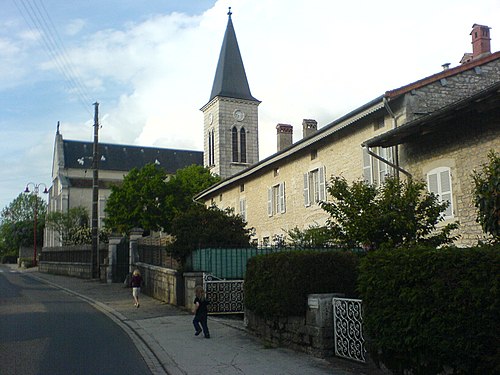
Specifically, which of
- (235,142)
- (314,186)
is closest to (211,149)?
(235,142)

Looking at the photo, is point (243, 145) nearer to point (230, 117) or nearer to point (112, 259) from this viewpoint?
point (230, 117)

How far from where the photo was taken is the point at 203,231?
57.2 ft

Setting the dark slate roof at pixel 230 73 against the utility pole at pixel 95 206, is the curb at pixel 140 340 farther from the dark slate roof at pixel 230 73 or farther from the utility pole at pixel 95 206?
the dark slate roof at pixel 230 73

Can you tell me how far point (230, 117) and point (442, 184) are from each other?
189 feet

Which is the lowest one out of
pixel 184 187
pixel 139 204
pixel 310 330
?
pixel 310 330

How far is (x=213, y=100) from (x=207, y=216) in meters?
55.2

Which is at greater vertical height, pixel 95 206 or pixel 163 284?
pixel 95 206

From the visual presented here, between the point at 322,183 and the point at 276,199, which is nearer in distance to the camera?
the point at 322,183

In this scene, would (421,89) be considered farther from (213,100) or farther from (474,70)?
(213,100)

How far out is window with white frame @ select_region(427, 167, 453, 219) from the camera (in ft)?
48.4

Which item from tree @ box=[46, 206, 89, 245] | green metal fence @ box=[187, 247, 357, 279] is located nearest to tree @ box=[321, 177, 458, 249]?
green metal fence @ box=[187, 247, 357, 279]

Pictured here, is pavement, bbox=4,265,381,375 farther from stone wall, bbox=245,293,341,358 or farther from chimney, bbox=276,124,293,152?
chimney, bbox=276,124,293,152

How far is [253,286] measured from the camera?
11133mm

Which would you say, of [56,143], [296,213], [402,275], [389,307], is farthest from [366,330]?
[56,143]
